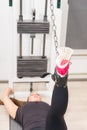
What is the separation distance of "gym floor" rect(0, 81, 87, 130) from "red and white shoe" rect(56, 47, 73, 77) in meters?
1.15

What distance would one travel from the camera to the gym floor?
259 centimetres

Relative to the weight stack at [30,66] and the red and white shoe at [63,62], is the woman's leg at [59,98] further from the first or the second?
the weight stack at [30,66]

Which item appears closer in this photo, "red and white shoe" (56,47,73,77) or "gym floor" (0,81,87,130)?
"red and white shoe" (56,47,73,77)

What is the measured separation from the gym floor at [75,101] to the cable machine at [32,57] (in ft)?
1.14

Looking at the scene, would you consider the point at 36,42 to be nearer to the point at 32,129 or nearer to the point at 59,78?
the point at 32,129

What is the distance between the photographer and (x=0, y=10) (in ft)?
9.56

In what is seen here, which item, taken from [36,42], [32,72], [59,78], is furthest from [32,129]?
[36,42]

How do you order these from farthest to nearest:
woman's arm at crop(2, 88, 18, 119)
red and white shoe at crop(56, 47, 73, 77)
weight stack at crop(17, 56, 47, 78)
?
1. weight stack at crop(17, 56, 47, 78)
2. woman's arm at crop(2, 88, 18, 119)
3. red and white shoe at crop(56, 47, 73, 77)

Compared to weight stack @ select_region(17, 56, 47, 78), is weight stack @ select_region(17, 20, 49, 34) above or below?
above

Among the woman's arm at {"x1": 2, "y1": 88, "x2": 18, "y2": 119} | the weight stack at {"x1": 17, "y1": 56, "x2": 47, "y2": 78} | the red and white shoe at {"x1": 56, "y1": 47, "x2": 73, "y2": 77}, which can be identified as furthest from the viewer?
the weight stack at {"x1": 17, "y1": 56, "x2": 47, "y2": 78}

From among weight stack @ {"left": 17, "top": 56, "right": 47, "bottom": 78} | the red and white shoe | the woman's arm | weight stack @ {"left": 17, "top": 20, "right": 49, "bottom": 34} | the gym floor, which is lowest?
the gym floor

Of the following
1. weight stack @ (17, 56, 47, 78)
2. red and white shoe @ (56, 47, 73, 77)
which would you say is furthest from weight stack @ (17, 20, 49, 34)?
red and white shoe @ (56, 47, 73, 77)

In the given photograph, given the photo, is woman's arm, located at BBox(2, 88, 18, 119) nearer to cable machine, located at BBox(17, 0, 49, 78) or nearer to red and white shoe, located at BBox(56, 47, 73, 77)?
cable machine, located at BBox(17, 0, 49, 78)

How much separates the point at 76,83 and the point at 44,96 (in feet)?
1.95
